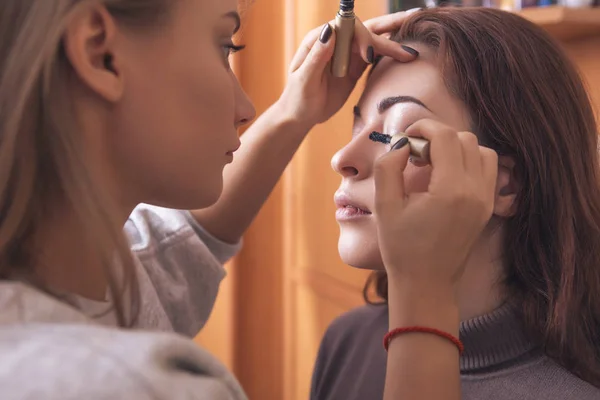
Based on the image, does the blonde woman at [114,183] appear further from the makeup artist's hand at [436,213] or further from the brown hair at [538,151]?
the brown hair at [538,151]

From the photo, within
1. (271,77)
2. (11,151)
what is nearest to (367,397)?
(11,151)

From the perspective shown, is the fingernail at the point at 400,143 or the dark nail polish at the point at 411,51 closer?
the fingernail at the point at 400,143

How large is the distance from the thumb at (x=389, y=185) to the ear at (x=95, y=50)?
0.27 meters

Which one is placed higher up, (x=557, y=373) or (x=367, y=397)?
(x=557, y=373)

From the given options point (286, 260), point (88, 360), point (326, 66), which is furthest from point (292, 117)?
point (286, 260)

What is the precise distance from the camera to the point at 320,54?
875 mm

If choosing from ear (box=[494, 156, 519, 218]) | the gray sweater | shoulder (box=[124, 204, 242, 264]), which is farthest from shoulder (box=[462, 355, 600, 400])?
shoulder (box=[124, 204, 242, 264])

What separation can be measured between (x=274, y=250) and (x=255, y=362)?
324mm

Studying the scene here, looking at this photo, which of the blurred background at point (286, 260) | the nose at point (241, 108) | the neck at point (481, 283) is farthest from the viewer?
the blurred background at point (286, 260)

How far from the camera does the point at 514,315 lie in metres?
0.79

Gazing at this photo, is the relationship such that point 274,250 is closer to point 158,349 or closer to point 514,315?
point 514,315

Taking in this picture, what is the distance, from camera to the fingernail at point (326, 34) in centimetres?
Answer: 85

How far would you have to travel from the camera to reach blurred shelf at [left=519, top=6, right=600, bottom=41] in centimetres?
98

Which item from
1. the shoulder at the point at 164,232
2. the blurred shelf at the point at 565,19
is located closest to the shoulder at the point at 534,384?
the shoulder at the point at 164,232
